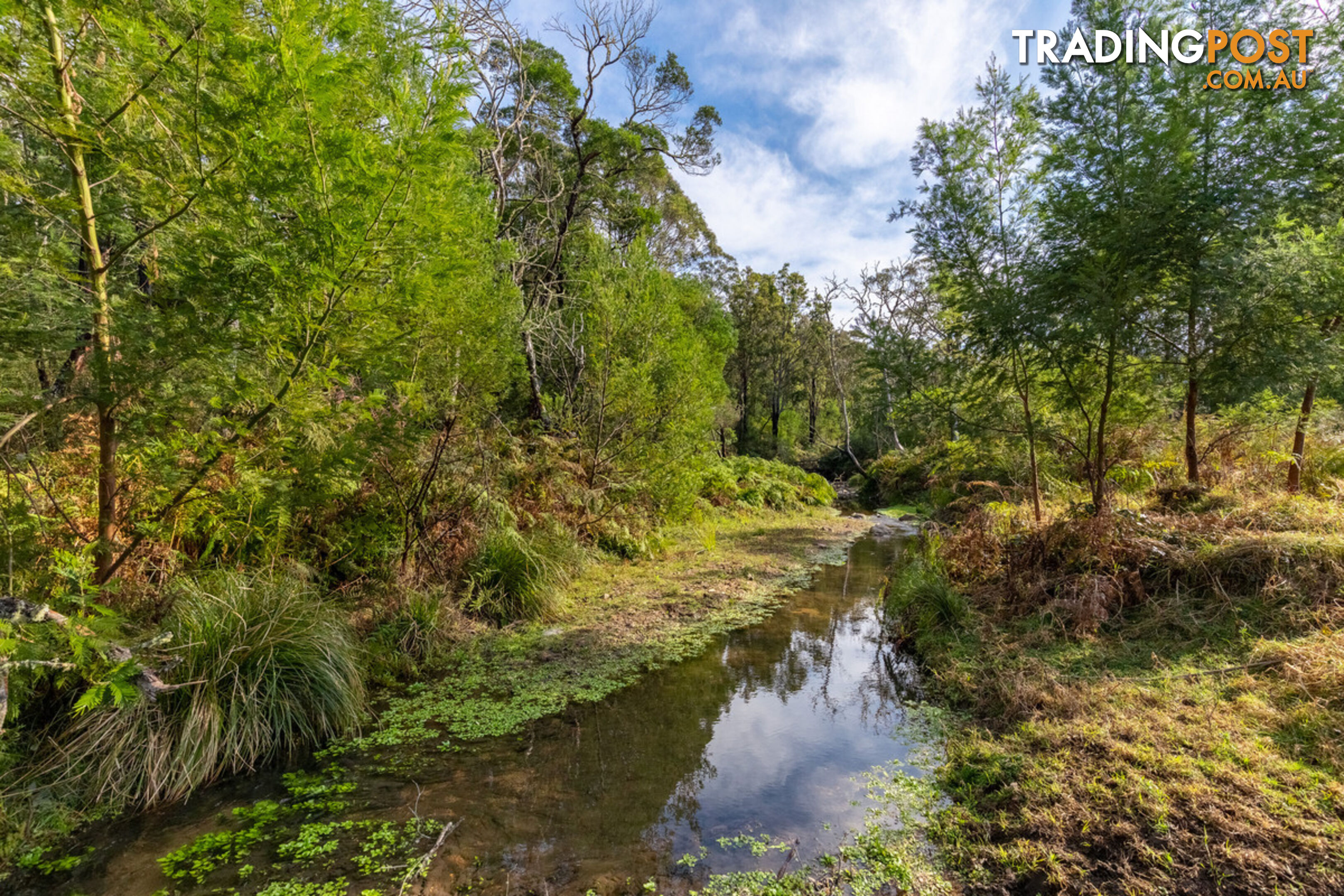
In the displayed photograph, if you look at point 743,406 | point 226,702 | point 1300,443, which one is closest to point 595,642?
point 226,702

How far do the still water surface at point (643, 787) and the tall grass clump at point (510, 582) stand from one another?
5.91ft

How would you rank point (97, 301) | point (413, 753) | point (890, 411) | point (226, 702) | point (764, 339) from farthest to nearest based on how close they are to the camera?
point (764, 339), point (890, 411), point (413, 753), point (226, 702), point (97, 301)

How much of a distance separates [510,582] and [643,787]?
3424 mm

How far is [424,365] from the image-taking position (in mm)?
5699

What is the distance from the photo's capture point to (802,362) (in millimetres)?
32094

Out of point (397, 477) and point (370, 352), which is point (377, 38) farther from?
point (397, 477)

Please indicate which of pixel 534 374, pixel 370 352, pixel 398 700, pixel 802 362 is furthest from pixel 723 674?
pixel 802 362

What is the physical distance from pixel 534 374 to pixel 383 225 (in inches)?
285

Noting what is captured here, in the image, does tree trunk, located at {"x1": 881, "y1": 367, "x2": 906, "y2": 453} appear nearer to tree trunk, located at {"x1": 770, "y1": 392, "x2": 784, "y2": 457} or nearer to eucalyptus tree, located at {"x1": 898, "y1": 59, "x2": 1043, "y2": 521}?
eucalyptus tree, located at {"x1": 898, "y1": 59, "x2": 1043, "y2": 521}

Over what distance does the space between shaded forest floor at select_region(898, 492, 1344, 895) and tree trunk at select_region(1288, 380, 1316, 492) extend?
713 millimetres

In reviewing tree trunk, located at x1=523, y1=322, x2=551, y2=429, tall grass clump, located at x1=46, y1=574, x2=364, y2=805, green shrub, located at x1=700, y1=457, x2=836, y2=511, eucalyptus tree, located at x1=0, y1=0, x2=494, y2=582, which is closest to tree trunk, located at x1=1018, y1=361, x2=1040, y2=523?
green shrub, located at x1=700, y1=457, x2=836, y2=511

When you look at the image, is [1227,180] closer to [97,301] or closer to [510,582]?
[510,582]

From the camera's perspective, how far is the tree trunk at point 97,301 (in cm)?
279

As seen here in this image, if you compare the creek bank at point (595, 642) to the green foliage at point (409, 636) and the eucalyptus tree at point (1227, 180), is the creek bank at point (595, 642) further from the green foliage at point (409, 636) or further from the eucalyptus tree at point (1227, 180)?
the eucalyptus tree at point (1227, 180)
